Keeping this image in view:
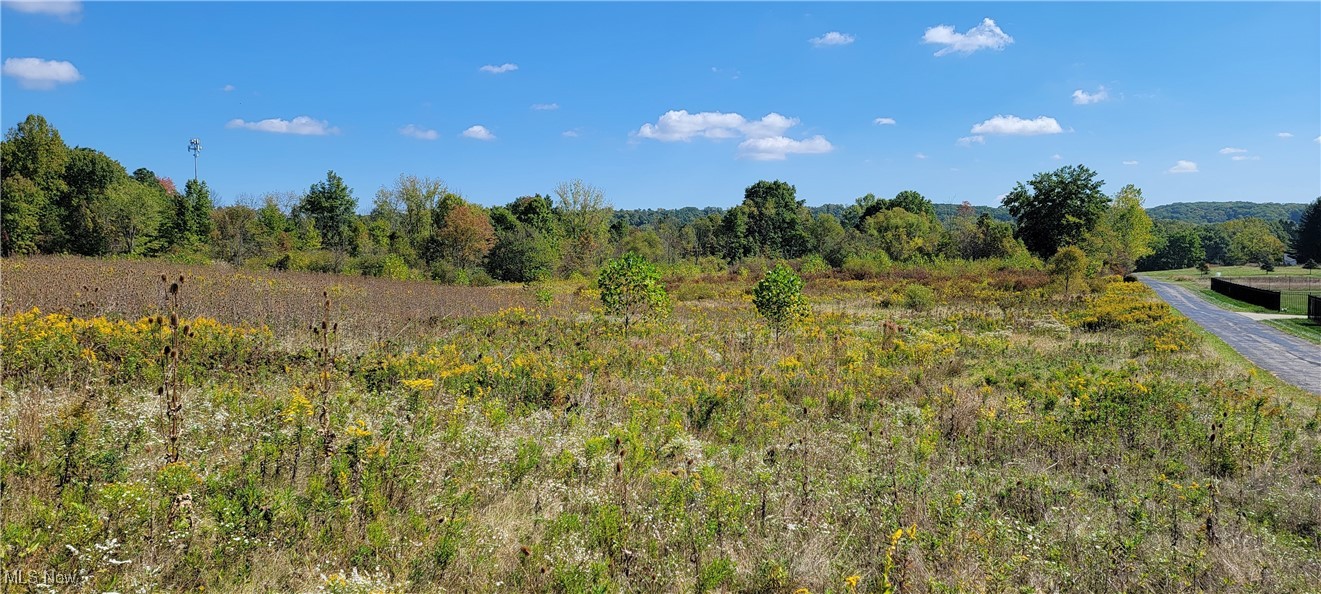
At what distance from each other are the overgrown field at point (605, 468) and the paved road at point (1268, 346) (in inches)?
95.0

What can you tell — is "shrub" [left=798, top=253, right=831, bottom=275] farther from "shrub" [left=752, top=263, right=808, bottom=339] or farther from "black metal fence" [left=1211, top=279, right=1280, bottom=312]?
"shrub" [left=752, top=263, right=808, bottom=339]

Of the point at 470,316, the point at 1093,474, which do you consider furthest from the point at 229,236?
the point at 1093,474

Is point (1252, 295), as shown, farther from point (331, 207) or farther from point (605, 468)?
point (331, 207)

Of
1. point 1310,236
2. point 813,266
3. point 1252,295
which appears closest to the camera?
point 1252,295

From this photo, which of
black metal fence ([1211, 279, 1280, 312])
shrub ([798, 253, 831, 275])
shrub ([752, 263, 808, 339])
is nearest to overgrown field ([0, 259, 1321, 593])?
shrub ([752, 263, 808, 339])

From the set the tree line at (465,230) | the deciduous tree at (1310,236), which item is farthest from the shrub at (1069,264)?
the deciduous tree at (1310,236)

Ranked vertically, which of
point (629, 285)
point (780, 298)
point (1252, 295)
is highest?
point (629, 285)

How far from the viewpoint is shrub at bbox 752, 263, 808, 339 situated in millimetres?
13781

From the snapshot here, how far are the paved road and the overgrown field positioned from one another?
2.41m

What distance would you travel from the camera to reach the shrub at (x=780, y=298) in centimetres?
1378

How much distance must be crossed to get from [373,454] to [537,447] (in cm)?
136

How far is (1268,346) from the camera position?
15.2 meters

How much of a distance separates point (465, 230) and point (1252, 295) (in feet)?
130

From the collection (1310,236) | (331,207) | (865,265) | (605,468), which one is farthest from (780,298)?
(1310,236)
